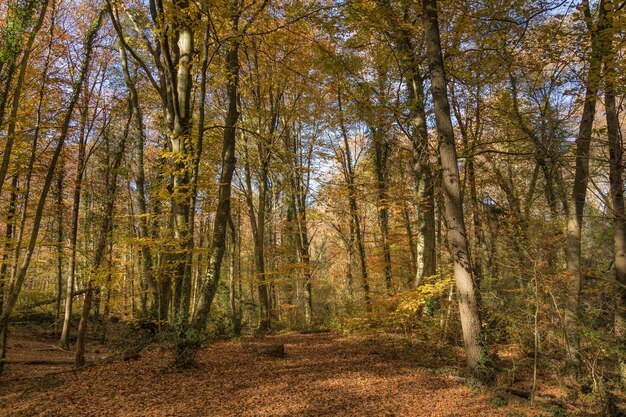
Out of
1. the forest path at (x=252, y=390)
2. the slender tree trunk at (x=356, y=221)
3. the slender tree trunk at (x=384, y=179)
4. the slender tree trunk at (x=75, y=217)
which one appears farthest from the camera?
the slender tree trunk at (x=384, y=179)

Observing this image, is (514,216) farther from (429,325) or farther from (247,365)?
(247,365)

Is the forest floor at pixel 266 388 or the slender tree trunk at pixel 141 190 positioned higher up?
the slender tree trunk at pixel 141 190

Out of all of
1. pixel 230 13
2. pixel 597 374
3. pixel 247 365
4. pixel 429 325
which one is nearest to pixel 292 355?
pixel 247 365

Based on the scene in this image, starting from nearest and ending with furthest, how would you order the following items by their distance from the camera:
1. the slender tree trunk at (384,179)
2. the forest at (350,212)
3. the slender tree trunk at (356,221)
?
the forest at (350,212)
the slender tree trunk at (356,221)
the slender tree trunk at (384,179)

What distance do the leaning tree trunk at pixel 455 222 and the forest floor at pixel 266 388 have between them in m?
0.65

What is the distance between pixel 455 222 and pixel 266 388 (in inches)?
169

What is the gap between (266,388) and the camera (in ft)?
19.2

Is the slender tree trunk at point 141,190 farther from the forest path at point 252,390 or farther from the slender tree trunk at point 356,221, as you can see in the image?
the slender tree trunk at point 356,221

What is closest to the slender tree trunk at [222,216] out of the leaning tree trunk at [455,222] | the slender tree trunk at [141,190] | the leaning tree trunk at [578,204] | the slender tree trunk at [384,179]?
the slender tree trunk at [141,190]

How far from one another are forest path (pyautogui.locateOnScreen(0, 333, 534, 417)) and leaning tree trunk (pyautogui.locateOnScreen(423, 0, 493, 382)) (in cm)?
67

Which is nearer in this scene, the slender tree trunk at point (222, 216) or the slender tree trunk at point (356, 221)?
the slender tree trunk at point (222, 216)

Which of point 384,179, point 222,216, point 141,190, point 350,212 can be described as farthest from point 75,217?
point 384,179

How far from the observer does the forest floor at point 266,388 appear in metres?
4.91

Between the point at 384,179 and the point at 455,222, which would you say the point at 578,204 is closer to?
the point at 455,222
